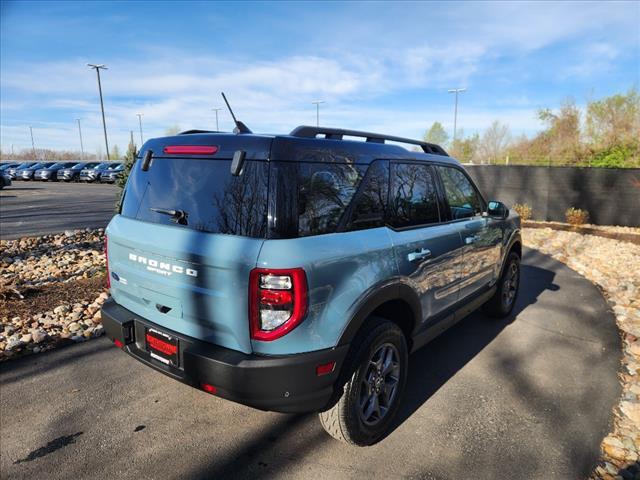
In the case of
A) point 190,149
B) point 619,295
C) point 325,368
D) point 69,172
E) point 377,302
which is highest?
point 190,149

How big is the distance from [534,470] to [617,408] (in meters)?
1.20

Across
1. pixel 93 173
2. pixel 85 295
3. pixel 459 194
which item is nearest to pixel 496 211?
pixel 459 194

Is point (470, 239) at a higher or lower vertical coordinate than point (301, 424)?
higher

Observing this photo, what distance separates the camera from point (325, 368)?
7.11ft

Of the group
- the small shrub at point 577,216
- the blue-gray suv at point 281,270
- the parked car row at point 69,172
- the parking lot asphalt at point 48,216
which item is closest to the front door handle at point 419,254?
the blue-gray suv at point 281,270

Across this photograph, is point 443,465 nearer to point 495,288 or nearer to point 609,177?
point 495,288

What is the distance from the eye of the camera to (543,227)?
11641mm

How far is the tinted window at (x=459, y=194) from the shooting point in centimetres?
356

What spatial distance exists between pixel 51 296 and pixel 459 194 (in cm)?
486

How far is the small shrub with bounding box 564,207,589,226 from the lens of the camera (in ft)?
36.0

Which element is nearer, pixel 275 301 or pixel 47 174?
pixel 275 301

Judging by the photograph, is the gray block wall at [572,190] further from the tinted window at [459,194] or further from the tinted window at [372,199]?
the tinted window at [372,199]

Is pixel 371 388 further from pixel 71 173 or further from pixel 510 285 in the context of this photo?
pixel 71 173

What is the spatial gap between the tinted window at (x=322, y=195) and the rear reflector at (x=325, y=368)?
70cm
